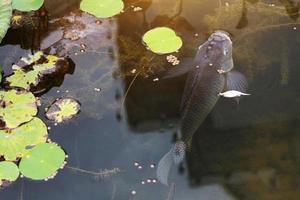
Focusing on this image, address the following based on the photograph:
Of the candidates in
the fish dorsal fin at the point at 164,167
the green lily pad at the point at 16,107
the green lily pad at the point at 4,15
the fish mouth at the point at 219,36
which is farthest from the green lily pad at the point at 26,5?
the fish dorsal fin at the point at 164,167

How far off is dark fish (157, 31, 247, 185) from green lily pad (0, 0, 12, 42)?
0.88 meters

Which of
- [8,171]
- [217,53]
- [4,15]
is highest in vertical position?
[4,15]

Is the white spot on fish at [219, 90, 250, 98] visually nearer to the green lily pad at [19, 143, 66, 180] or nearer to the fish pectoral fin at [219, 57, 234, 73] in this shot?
the fish pectoral fin at [219, 57, 234, 73]

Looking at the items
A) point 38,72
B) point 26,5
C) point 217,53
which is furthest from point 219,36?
point 26,5

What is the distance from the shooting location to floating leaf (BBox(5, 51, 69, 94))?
2754mm

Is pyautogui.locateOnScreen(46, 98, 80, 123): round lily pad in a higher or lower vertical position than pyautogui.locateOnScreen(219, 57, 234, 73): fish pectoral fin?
lower

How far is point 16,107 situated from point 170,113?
764 mm

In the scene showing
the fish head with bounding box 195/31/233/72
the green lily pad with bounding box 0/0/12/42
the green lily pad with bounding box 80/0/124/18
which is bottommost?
the fish head with bounding box 195/31/233/72

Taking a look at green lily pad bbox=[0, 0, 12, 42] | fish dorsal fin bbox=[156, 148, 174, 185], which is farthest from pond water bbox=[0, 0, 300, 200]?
green lily pad bbox=[0, 0, 12, 42]

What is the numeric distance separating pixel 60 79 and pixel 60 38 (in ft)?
1.00

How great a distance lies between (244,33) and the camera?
301cm

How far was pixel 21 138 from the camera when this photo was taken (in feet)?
8.18

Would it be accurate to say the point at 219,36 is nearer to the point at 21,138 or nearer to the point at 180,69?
A: the point at 180,69

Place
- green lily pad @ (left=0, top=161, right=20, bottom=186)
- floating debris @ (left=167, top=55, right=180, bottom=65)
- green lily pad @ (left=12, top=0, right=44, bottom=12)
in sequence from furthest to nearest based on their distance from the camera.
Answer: green lily pad @ (left=12, top=0, right=44, bottom=12)
floating debris @ (left=167, top=55, right=180, bottom=65)
green lily pad @ (left=0, top=161, right=20, bottom=186)
